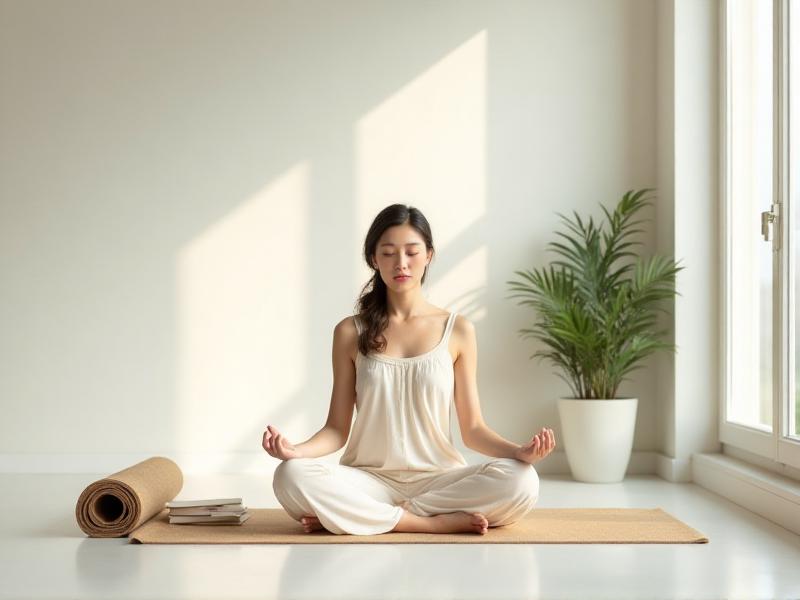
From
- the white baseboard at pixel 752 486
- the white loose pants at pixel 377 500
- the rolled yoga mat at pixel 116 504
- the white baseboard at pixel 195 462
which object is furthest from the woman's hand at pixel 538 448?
the white baseboard at pixel 195 462

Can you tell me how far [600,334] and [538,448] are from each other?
72.2 inches

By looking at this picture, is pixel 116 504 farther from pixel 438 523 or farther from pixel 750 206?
pixel 750 206

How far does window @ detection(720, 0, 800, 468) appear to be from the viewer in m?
3.77

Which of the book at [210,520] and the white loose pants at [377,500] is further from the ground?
the white loose pants at [377,500]

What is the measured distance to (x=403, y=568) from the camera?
9.11ft

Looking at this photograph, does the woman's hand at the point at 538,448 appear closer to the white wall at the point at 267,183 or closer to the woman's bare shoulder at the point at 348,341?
the woman's bare shoulder at the point at 348,341

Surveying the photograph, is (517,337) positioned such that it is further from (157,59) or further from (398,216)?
(157,59)

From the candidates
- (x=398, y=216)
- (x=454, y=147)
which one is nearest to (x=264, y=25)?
(x=454, y=147)

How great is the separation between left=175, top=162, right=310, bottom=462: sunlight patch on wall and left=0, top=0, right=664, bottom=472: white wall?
0.01 m

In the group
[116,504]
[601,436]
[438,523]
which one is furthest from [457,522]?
[601,436]

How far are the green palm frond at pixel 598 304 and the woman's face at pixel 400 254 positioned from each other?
141cm

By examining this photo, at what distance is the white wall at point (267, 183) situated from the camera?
5.17 m

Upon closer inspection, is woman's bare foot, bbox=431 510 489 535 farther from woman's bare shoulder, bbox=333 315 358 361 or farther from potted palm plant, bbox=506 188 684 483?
potted palm plant, bbox=506 188 684 483

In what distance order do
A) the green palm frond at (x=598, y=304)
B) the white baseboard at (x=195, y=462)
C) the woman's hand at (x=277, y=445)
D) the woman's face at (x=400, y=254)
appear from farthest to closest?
the white baseboard at (x=195, y=462) < the green palm frond at (x=598, y=304) < the woman's face at (x=400, y=254) < the woman's hand at (x=277, y=445)
